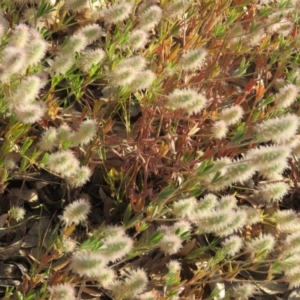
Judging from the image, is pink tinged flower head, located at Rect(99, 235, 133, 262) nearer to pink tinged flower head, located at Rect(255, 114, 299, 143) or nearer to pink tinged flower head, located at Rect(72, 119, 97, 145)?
pink tinged flower head, located at Rect(72, 119, 97, 145)

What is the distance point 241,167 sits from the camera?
213 cm

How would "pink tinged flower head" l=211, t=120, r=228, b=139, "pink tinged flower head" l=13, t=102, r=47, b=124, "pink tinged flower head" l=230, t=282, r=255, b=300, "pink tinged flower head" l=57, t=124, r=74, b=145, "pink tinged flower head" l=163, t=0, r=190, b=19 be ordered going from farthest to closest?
"pink tinged flower head" l=163, t=0, r=190, b=19 < "pink tinged flower head" l=211, t=120, r=228, b=139 < "pink tinged flower head" l=230, t=282, r=255, b=300 < "pink tinged flower head" l=57, t=124, r=74, b=145 < "pink tinged flower head" l=13, t=102, r=47, b=124

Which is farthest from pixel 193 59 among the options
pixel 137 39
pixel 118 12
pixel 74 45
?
pixel 74 45

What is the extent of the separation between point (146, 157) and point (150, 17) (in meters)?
0.58

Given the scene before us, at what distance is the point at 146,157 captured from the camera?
251 cm

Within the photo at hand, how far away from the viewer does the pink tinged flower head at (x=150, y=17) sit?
8.17 feet

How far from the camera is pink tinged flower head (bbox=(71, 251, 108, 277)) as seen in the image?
1910mm

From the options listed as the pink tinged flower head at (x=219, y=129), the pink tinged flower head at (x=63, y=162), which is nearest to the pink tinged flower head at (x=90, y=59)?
the pink tinged flower head at (x=63, y=162)

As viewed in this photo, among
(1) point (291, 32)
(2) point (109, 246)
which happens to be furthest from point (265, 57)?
(2) point (109, 246)

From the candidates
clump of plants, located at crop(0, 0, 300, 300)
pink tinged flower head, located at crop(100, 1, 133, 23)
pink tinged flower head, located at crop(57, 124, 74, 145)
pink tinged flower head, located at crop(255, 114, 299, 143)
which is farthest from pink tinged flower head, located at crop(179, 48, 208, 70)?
pink tinged flower head, located at crop(57, 124, 74, 145)

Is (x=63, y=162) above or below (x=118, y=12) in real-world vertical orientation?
below

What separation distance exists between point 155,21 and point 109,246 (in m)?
1.01

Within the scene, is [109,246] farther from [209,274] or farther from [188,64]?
[188,64]

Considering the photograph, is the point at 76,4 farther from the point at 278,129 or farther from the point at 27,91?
the point at 278,129
